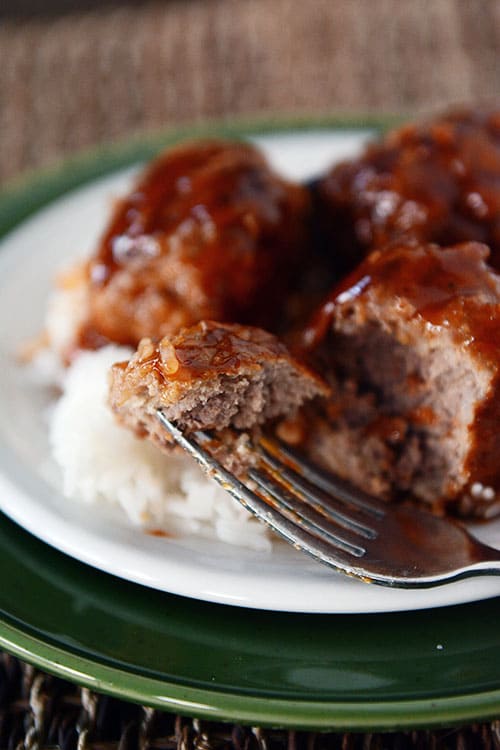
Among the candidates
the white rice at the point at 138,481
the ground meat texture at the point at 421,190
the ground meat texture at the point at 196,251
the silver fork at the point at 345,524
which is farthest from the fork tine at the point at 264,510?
the ground meat texture at the point at 421,190

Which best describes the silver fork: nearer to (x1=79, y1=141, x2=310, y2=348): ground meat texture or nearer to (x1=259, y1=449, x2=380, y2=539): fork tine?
(x1=259, y1=449, x2=380, y2=539): fork tine

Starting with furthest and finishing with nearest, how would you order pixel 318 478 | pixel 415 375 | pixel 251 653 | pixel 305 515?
pixel 415 375 → pixel 318 478 → pixel 305 515 → pixel 251 653

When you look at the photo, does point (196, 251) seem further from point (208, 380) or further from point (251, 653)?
point (251, 653)

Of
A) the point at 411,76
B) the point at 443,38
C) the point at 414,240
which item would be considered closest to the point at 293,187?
the point at 414,240

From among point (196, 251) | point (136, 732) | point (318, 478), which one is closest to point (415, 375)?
point (318, 478)

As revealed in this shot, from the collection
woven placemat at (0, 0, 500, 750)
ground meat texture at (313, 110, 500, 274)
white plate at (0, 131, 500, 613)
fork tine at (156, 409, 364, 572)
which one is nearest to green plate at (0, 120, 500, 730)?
white plate at (0, 131, 500, 613)

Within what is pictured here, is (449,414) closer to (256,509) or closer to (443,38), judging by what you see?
(256,509)

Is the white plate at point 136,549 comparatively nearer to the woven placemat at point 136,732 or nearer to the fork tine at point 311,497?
the fork tine at point 311,497
